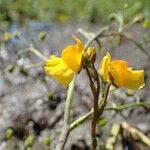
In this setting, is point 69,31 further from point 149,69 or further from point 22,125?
point 22,125

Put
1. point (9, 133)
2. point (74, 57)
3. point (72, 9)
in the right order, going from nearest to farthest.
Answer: point (74, 57) < point (9, 133) < point (72, 9)

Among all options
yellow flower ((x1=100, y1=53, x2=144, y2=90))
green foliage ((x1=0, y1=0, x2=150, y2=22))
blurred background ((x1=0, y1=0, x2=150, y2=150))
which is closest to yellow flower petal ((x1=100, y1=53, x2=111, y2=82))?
yellow flower ((x1=100, y1=53, x2=144, y2=90))

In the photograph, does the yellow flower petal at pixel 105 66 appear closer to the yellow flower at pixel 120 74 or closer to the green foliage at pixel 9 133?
the yellow flower at pixel 120 74

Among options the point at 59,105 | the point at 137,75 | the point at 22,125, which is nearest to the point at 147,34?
the point at 59,105

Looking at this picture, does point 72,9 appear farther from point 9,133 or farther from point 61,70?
point 61,70

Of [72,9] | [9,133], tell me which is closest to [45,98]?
[9,133]

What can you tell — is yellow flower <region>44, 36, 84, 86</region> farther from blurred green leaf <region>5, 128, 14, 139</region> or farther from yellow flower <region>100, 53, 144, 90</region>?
blurred green leaf <region>5, 128, 14, 139</region>
